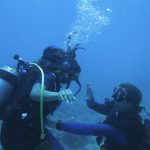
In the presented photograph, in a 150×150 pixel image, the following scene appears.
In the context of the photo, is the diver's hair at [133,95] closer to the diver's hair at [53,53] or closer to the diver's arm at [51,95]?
the diver's hair at [53,53]

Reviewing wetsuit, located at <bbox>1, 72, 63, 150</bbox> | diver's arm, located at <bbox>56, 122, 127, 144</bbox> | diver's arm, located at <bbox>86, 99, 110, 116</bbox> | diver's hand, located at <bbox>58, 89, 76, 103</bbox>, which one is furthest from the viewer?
diver's arm, located at <bbox>86, 99, 110, 116</bbox>

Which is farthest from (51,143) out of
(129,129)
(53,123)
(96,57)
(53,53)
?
(96,57)

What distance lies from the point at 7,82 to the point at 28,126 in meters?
0.63

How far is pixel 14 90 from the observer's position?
4.36 meters

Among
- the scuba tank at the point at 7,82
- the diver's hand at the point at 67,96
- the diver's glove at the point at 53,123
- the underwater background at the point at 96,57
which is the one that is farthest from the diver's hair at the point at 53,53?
the diver's hand at the point at 67,96

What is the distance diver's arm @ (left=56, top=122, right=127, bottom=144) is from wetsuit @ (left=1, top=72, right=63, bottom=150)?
301mm

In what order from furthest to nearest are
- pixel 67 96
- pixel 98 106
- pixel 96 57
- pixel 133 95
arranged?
pixel 96 57 → pixel 98 106 → pixel 133 95 → pixel 67 96

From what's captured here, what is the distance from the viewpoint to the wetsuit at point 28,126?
14.2ft

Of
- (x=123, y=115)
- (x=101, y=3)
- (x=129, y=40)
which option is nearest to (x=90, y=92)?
(x=123, y=115)

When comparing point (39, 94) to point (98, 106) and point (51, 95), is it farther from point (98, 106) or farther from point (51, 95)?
point (98, 106)

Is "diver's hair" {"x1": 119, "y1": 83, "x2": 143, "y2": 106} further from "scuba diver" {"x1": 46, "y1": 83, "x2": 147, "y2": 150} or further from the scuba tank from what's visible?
the scuba tank

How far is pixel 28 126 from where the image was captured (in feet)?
14.4

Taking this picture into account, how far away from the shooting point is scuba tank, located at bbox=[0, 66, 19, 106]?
4.21m

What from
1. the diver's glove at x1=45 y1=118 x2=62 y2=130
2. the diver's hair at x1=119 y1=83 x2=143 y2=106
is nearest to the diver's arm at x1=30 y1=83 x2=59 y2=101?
the diver's glove at x1=45 y1=118 x2=62 y2=130
